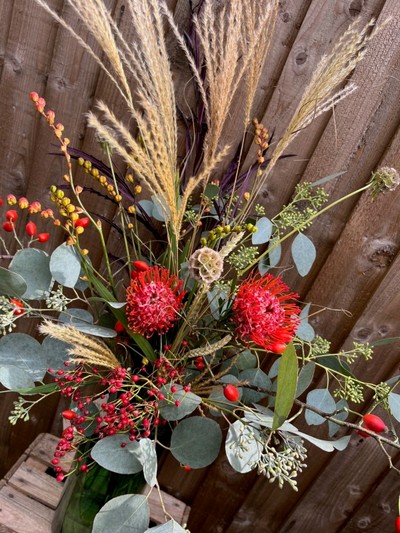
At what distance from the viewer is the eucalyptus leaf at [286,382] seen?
729 millimetres

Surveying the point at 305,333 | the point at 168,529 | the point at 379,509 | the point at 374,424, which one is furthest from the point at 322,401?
the point at 379,509

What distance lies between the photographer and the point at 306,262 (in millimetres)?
1108

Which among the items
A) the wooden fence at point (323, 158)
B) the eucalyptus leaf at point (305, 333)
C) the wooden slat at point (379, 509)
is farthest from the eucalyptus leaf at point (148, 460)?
the wooden slat at point (379, 509)

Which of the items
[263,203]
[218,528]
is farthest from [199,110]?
[218,528]

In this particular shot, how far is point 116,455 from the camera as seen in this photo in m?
0.90

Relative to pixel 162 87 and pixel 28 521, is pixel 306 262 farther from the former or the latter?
pixel 28 521

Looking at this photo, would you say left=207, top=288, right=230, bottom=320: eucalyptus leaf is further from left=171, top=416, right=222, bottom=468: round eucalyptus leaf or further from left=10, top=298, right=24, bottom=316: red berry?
left=10, top=298, right=24, bottom=316: red berry

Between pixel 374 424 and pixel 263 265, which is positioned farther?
pixel 263 265

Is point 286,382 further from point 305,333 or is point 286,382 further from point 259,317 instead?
point 305,333

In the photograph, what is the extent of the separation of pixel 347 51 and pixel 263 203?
21.5 inches

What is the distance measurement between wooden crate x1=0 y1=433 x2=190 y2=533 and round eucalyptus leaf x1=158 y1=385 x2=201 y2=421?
48 centimetres

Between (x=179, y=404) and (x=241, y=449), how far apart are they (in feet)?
0.37

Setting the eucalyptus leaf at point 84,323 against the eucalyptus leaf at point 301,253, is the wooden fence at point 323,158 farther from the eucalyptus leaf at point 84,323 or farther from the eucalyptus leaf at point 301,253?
the eucalyptus leaf at point 84,323

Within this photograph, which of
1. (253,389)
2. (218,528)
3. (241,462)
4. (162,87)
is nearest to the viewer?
Answer: (162,87)
